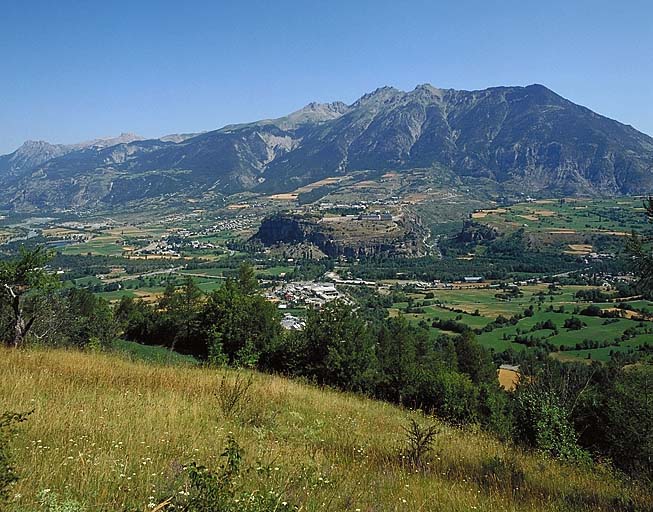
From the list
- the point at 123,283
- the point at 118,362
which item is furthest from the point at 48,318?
the point at 123,283

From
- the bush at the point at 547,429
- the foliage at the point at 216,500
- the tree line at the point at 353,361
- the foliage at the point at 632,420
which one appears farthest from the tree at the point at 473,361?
the foliage at the point at 216,500

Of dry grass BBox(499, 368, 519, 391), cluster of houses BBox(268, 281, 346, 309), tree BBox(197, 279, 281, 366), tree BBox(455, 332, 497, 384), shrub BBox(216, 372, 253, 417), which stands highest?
shrub BBox(216, 372, 253, 417)

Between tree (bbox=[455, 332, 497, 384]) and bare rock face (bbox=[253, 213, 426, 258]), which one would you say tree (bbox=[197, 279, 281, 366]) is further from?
bare rock face (bbox=[253, 213, 426, 258])

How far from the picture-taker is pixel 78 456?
3.41 m

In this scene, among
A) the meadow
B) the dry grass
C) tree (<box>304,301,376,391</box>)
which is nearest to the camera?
tree (<box>304,301,376,391</box>)

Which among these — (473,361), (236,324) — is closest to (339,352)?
(236,324)

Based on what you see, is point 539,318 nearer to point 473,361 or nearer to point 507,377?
point 507,377

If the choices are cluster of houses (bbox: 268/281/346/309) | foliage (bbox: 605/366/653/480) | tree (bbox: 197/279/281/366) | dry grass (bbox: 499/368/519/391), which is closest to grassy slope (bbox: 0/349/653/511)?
foliage (bbox: 605/366/653/480)

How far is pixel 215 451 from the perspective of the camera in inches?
163

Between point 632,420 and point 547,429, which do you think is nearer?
point 547,429

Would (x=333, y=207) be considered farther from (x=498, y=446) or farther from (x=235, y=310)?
(x=498, y=446)

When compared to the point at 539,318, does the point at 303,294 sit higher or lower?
lower

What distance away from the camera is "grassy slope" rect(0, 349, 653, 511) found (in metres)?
3.26

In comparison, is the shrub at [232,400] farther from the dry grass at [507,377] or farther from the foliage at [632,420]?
the dry grass at [507,377]
